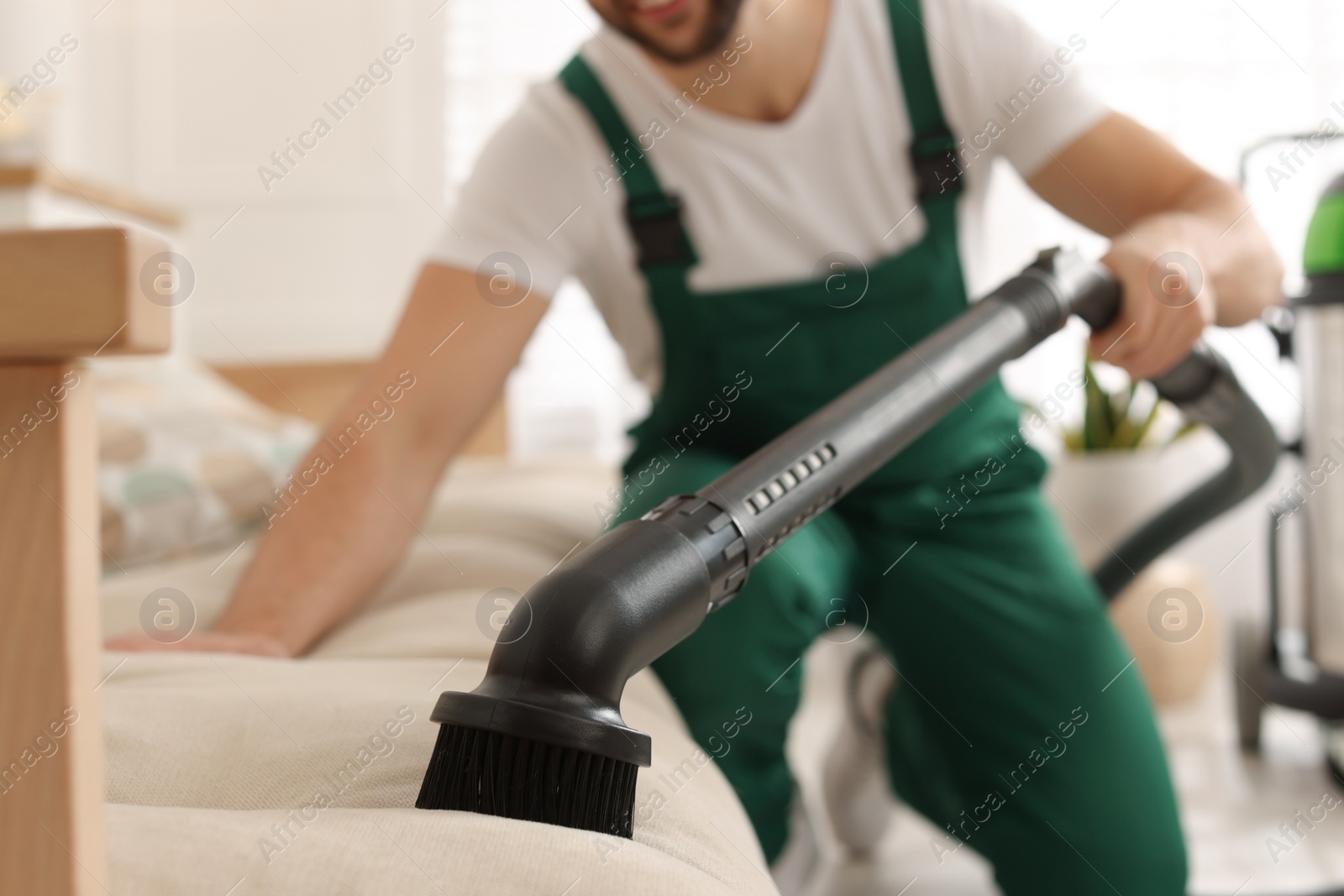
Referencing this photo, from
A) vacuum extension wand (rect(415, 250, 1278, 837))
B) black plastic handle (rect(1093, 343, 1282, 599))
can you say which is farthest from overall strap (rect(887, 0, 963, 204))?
vacuum extension wand (rect(415, 250, 1278, 837))

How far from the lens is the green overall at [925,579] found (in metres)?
0.77

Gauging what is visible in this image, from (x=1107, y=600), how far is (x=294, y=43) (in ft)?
7.13

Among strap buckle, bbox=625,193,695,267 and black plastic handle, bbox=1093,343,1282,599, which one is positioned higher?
strap buckle, bbox=625,193,695,267

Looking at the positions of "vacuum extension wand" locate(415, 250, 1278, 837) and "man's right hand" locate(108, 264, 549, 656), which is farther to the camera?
"man's right hand" locate(108, 264, 549, 656)

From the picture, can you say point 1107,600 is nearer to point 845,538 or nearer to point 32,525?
point 845,538

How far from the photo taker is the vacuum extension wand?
0.38 metres

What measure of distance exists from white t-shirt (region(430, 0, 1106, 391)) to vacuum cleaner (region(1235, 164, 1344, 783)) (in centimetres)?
48

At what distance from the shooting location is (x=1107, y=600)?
43.1 inches

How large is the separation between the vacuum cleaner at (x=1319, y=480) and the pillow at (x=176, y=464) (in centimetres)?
125

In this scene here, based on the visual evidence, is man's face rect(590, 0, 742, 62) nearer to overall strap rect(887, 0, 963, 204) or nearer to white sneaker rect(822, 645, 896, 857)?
overall strap rect(887, 0, 963, 204)

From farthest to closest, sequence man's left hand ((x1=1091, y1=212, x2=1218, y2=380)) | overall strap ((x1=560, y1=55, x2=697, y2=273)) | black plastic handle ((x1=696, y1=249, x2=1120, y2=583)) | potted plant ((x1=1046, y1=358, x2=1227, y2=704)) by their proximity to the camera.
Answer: potted plant ((x1=1046, y1=358, x2=1227, y2=704)), overall strap ((x1=560, y1=55, x2=697, y2=273)), man's left hand ((x1=1091, y1=212, x2=1218, y2=380)), black plastic handle ((x1=696, y1=249, x2=1120, y2=583))

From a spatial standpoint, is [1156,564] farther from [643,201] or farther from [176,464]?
[176,464]

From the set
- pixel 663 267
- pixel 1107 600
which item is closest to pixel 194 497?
pixel 663 267

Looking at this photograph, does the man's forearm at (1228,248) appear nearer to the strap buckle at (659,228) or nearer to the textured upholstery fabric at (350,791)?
the strap buckle at (659,228)
